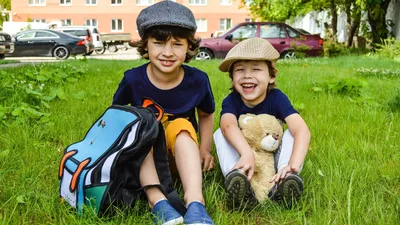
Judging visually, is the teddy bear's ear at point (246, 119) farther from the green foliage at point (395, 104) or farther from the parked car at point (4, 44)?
the parked car at point (4, 44)

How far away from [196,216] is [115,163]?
1.27 ft

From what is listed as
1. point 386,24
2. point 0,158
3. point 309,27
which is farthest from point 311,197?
point 309,27

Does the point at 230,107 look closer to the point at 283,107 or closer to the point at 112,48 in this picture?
the point at 283,107

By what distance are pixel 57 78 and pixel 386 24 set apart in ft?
48.2

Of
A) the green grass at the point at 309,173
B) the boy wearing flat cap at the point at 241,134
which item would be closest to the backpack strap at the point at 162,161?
the green grass at the point at 309,173

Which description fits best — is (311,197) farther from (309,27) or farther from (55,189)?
(309,27)

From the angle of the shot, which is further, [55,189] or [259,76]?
[259,76]

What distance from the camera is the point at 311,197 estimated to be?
2412 millimetres

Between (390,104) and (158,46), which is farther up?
(158,46)

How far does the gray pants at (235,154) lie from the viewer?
2498 millimetres

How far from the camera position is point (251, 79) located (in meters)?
2.67

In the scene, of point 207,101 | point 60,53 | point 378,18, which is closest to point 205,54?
point 378,18

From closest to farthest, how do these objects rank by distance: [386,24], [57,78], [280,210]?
1. [280,210]
2. [57,78]
3. [386,24]

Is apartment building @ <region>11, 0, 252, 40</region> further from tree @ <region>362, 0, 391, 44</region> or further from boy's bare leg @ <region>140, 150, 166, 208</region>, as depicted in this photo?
boy's bare leg @ <region>140, 150, 166, 208</region>
